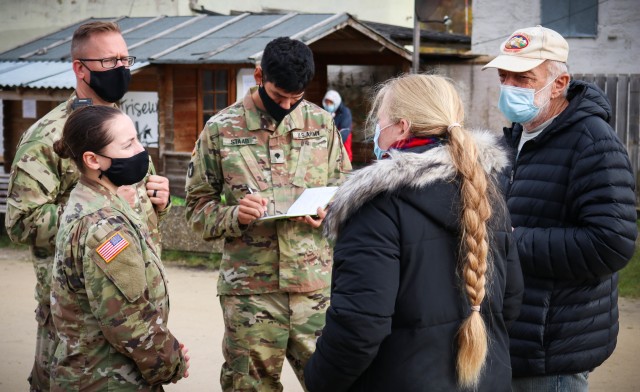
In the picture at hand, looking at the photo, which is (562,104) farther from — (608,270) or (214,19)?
(214,19)

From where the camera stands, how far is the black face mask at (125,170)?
135 inches

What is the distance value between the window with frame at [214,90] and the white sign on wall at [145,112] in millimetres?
970

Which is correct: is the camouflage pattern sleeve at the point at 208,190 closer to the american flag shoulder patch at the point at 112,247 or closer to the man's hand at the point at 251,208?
the man's hand at the point at 251,208

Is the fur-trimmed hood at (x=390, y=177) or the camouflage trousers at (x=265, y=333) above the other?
the fur-trimmed hood at (x=390, y=177)

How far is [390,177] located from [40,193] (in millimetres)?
2015

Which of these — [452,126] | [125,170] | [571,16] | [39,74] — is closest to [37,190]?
[125,170]

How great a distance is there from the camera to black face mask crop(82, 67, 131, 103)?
14.4ft

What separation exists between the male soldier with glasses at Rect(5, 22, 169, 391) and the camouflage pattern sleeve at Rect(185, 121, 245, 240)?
0.20 m

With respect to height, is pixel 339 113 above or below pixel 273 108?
below

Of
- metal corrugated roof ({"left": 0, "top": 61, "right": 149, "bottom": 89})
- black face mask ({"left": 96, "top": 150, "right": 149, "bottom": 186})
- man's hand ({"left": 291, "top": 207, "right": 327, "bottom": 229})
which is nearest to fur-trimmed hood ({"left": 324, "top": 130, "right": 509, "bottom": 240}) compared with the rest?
black face mask ({"left": 96, "top": 150, "right": 149, "bottom": 186})

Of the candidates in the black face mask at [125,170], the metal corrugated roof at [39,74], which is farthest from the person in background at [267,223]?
the metal corrugated roof at [39,74]

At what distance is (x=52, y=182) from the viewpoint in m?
4.15

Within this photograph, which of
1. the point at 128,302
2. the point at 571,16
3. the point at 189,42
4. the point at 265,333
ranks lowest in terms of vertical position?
the point at 265,333

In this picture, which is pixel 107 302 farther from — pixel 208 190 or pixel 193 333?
pixel 193 333
